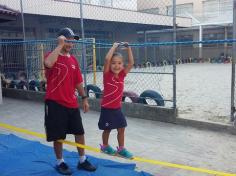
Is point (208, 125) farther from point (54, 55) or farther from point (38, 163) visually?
point (54, 55)

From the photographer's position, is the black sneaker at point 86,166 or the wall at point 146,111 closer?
the black sneaker at point 86,166

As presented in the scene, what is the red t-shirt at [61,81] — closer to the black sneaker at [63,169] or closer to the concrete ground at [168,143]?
the black sneaker at [63,169]

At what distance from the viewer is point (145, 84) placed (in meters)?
13.6

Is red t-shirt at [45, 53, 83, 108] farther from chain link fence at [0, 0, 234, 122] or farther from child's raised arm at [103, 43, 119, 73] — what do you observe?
chain link fence at [0, 0, 234, 122]

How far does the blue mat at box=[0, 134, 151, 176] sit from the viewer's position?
3939mm

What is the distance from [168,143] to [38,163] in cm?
215

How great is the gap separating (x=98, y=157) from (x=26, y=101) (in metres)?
5.58

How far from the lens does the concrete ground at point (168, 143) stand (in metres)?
4.29

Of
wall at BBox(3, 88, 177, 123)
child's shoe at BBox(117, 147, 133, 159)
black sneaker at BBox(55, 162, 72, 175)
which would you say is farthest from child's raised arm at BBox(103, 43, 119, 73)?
wall at BBox(3, 88, 177, 123)

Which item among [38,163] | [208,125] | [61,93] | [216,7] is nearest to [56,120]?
[61,93]

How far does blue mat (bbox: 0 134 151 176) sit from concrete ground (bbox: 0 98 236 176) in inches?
11.9

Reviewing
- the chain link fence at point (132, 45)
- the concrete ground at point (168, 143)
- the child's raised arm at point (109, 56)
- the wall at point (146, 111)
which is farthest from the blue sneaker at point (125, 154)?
the wall at point (146, 111)

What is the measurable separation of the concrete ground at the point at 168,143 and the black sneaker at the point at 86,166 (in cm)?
58

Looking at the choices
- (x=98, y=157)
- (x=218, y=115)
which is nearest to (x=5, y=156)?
(x=98, y=157)
